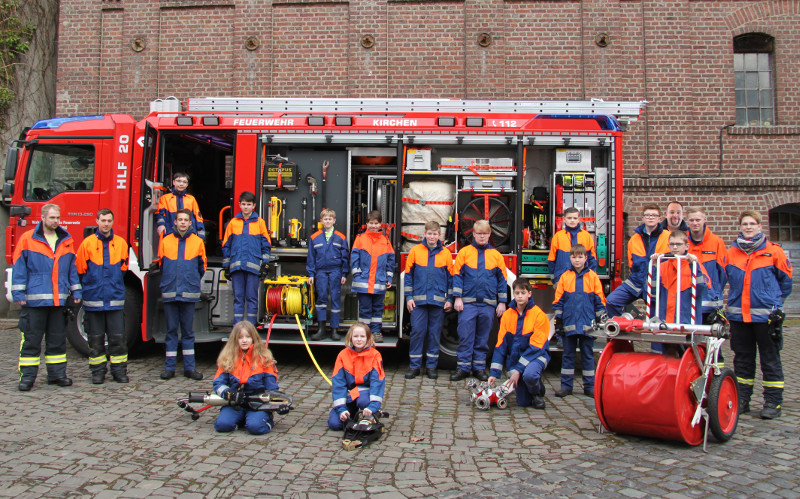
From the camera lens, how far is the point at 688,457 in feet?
14.0

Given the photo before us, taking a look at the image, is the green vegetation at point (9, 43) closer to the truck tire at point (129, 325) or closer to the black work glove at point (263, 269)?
the truck tire at point (129, 325)

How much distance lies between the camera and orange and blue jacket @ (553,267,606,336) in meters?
6.12

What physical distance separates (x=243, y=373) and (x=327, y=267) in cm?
236

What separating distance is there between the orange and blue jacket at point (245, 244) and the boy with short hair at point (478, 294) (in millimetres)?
2372

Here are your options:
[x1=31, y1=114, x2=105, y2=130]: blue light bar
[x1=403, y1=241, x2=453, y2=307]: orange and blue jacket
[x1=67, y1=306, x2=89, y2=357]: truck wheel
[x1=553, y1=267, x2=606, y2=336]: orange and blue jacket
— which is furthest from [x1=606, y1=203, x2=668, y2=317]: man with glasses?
[x1=31, y1=114, x2=105, y2=130]: blue light bar

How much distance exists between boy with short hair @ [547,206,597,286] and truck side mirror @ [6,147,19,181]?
679 cm

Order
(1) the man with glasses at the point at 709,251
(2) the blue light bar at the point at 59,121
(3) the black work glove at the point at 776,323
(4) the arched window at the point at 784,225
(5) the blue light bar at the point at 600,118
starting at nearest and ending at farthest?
1. (3) the black work glove at the point at 776,323
2. (1) the man with glasses at the point at 709,251
3. (5) the blue light bar at the point at 600,118
4. (2) the blue light bar at the point at 59,121
5. (4) the arched window at the point at 784,225

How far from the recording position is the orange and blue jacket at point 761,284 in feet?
17.6

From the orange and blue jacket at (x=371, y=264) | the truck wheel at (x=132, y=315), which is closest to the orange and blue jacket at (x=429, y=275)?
the orange and blue jacket at (x=371, y=264)

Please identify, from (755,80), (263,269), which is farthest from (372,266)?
(755,80)

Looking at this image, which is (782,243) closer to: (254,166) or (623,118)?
(623,118)

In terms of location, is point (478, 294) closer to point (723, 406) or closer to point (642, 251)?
point (642, 251)

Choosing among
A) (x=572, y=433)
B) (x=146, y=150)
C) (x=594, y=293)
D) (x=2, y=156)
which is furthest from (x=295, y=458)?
(x=2, y=156)

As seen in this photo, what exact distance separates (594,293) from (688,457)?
2156mm
